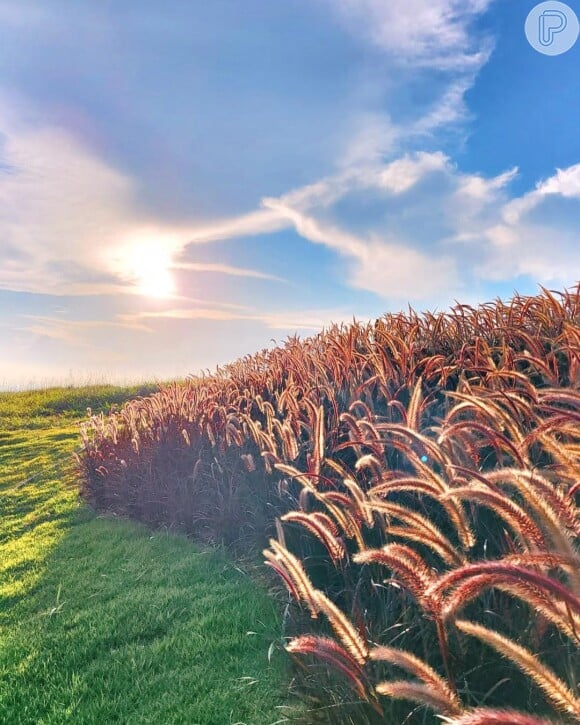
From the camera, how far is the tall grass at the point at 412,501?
54.1 inches

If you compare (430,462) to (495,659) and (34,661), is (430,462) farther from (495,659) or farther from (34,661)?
(34,661)

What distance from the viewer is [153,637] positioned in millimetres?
3100

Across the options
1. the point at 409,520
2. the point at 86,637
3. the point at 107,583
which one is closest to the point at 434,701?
the point at 409,520

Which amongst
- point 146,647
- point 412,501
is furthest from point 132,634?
point 412,501

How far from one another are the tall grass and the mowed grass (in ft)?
1.07

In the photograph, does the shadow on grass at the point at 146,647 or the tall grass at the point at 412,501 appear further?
the shadow on grass at the point at 146,647

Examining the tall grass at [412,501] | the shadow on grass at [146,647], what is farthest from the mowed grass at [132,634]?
the tall grass at [412,501]

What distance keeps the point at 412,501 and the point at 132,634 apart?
1.65 meters

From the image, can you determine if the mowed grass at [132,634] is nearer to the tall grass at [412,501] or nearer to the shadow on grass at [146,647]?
the shadow on grass at [146,647]

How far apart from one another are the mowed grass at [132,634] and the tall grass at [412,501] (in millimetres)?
327

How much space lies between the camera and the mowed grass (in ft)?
8.16

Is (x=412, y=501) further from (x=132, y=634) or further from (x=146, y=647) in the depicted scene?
(x=132, y=634)

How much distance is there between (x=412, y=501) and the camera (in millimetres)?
3090

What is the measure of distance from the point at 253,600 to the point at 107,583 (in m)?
1.27
